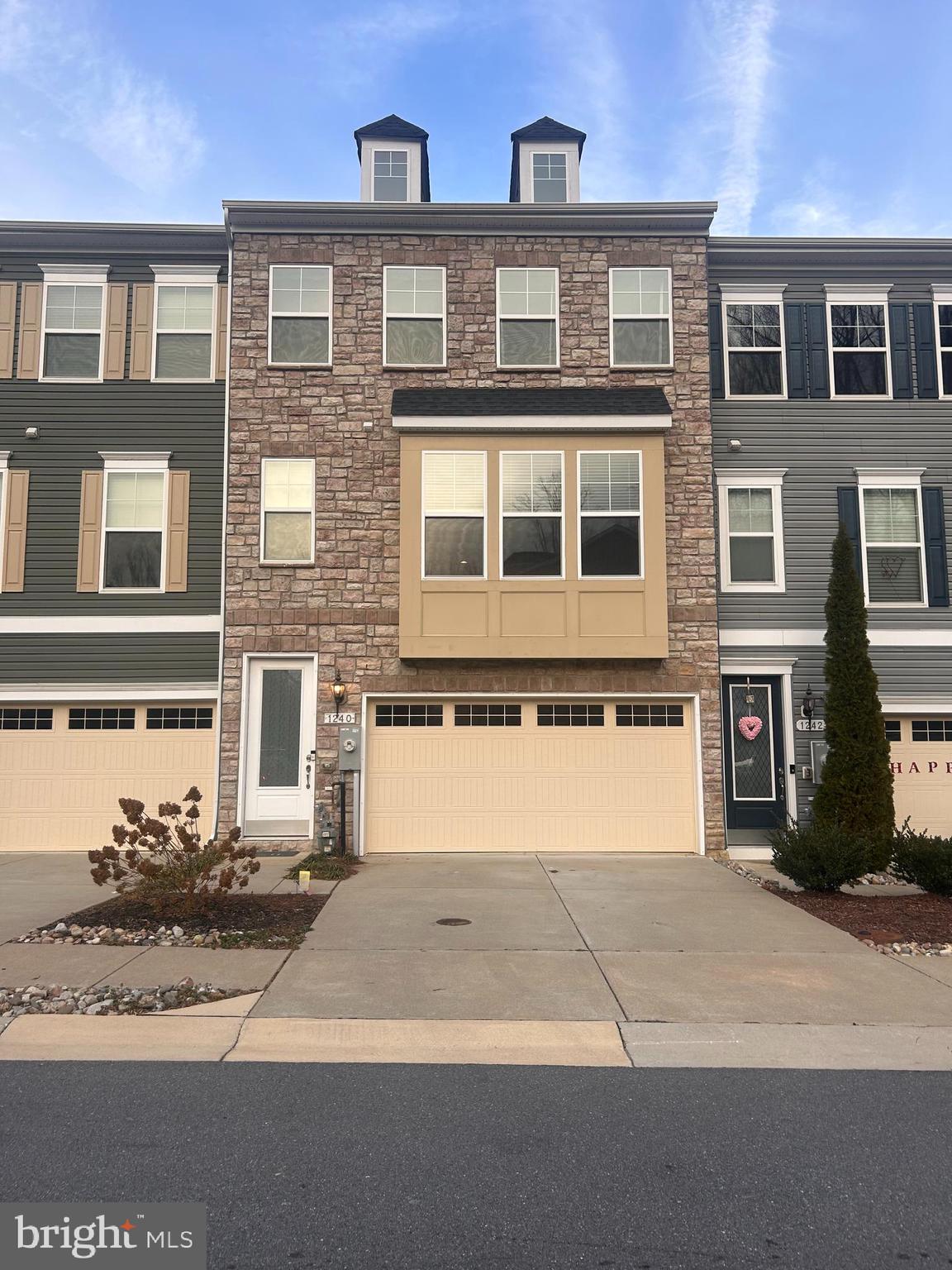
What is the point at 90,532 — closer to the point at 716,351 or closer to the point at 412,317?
the point at 412,317

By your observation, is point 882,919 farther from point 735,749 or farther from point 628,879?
point 735,749

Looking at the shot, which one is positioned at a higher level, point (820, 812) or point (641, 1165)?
point (820, 812)

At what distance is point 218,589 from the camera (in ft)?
44.7

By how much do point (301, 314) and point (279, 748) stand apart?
21.6 feet

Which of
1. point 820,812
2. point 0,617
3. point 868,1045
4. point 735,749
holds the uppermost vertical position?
point 0,617

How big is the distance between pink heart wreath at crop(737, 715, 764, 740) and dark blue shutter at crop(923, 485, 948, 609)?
330cm

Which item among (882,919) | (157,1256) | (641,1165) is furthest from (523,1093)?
(882,919)

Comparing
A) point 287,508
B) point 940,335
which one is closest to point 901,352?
point 940,335

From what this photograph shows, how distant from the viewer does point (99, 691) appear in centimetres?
1340

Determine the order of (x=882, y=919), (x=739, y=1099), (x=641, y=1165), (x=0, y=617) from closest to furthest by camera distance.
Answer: (x=641, y=1165) → (x=739, y=1099) → (x=882, y=919) → (x=0, y=617)

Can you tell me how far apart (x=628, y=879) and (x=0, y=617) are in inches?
387

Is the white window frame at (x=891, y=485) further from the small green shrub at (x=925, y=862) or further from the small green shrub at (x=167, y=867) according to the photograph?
the small green shrub at (x=167, y=867)

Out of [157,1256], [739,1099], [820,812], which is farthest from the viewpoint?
[820,812]

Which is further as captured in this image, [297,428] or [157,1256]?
[297,428]
